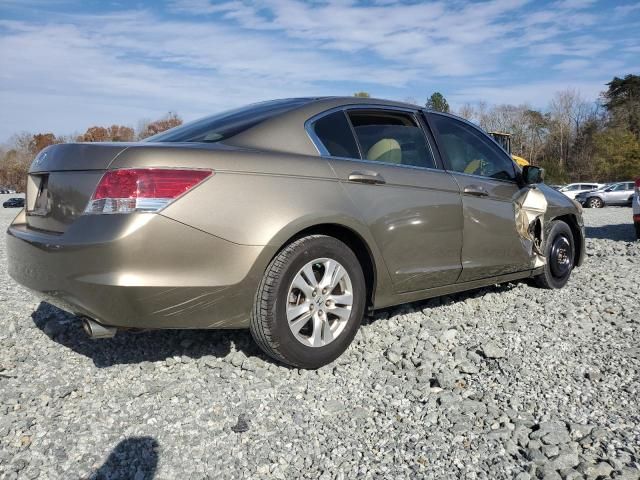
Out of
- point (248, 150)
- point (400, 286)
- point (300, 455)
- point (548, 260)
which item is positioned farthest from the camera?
point (548, 260)

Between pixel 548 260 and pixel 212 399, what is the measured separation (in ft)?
11.5

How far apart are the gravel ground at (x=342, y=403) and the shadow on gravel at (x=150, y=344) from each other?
1 cm

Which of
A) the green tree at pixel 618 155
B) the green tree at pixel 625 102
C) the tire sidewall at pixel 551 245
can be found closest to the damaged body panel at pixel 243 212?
the tire sidewall at pixel 551 245

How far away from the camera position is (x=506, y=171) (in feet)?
15.2

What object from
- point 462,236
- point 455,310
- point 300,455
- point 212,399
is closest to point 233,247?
point 212,399

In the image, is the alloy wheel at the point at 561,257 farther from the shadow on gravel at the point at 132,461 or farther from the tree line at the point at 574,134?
the tree line at the point at 574,134

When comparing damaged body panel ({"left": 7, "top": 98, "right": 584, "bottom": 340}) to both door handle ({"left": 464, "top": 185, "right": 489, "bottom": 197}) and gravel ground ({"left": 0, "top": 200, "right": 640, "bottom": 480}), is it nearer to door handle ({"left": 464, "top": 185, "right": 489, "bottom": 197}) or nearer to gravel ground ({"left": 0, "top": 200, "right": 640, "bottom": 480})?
door handle ({"left": 464, "top": 185, "right": 489, "bottom": 197})

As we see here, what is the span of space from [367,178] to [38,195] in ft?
6.13

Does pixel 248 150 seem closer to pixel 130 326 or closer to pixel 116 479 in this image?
pixel 130 326

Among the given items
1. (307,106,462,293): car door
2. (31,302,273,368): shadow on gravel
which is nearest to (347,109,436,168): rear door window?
(307,106,462,293): car door

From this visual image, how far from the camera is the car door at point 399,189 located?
3.27 metres

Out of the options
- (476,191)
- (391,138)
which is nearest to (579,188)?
(476,191)

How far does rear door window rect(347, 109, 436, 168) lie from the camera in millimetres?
3543

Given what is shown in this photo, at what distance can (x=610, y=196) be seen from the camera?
29266 millimetres
